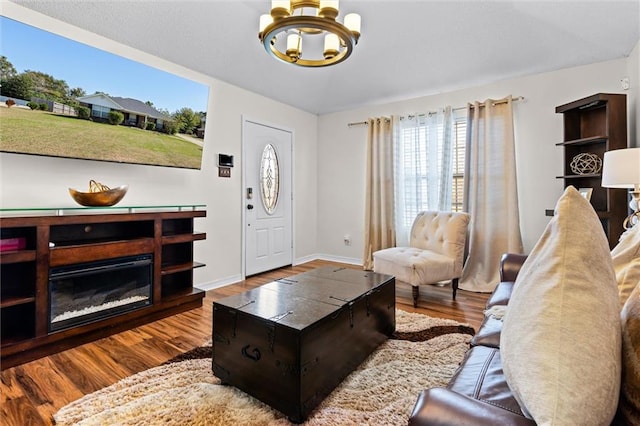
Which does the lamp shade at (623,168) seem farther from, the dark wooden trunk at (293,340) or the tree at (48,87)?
the tree at (48,87)

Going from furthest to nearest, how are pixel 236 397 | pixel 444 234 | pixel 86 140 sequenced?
pixel 444 234, pixel 86 140, pixel 236 397

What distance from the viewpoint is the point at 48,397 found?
173cm

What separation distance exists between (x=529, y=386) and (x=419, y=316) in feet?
7.34

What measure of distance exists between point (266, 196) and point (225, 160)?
861 millimetres

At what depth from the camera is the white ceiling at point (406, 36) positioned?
2.76 metres

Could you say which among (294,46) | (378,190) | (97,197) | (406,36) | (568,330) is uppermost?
(406,36)

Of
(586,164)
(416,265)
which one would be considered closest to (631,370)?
(416,265)

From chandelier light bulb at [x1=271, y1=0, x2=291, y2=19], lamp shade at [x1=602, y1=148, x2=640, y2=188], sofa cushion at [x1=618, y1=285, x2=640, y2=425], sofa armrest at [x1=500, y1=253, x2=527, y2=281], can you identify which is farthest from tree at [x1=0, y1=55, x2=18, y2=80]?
lamp shade at [x1=602, y1=148, x2=640, y2=188]

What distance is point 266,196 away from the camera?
14.9 ft

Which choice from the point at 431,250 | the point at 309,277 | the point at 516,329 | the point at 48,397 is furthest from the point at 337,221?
the point at 516,329

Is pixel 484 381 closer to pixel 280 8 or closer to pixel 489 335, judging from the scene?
pixel 489 335

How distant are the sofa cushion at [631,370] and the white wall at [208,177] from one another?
345cm

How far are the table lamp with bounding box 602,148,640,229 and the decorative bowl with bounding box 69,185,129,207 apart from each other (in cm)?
378

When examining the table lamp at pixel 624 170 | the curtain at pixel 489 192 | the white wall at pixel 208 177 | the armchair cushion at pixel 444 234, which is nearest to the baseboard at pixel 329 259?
the white wall at pixel 208 177
